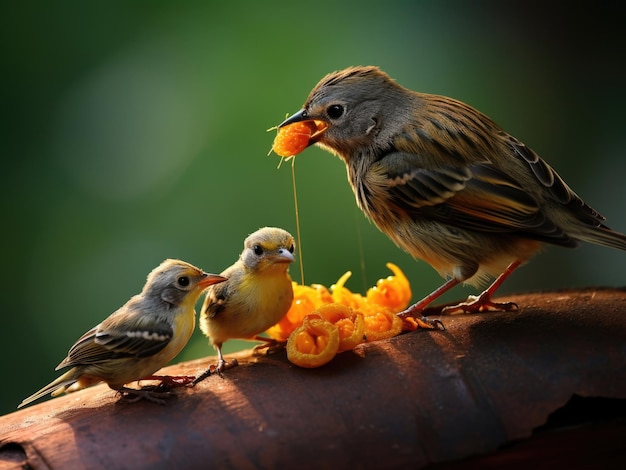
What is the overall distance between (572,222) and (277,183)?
2866 millimetres

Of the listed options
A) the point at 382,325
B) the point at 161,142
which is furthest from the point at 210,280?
the point at 161,142

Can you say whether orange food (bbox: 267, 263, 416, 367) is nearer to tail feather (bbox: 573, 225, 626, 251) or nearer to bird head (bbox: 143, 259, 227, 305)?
bird head (bbox: 143, 259, 227, 305)

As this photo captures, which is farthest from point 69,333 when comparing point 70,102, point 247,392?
point 247,392

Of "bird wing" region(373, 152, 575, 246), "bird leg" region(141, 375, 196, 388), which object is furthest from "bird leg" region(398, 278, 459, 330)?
"bird leg" region(141, 375, 196, 388)

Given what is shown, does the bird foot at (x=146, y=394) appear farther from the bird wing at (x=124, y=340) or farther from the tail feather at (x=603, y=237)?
the tail feather at (x=603, y=237)

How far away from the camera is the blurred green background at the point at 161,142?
6.26m

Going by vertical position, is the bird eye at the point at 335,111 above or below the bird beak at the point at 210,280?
above

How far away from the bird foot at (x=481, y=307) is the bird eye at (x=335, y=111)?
1.24 metres

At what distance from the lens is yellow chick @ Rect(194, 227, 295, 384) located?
12.6 feet

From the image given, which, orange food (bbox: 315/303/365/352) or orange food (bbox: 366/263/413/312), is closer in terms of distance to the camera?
orange food (bbox: 315/303/365/352)

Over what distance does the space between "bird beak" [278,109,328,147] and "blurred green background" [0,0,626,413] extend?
1.53m

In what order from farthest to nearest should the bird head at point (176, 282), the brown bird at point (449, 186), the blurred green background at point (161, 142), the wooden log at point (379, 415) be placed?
the blurred green background at point (161, 142)
the brown bird at point (449, 186)
the bird head at point (176, 282)
the wooden log at point (379, 415)

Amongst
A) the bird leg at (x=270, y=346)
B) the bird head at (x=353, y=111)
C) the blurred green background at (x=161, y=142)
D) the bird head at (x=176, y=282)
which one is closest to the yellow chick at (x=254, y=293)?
the bird leg at (x=270, y=346)

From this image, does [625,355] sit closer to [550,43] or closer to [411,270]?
[411,270]
